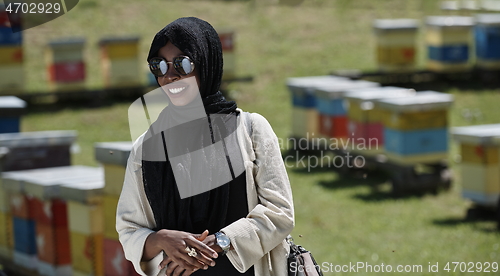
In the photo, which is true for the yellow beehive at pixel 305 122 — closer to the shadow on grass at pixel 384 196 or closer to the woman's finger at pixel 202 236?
the shadow on grass at pixel 384 196

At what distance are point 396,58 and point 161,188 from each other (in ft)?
32.5

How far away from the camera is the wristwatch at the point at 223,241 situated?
71.0 inches

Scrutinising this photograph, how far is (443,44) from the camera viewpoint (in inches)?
438

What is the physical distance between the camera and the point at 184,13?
15.3 meters

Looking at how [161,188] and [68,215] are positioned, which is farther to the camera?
[68,215]

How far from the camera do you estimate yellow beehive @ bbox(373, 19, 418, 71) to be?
11180 millimetres

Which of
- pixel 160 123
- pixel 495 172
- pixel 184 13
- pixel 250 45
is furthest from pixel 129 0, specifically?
pixel 160 123

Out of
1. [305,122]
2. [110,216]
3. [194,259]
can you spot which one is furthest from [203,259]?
[305,122]

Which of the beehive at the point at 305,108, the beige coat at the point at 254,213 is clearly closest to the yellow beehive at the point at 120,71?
the beehive at the point at 305,108

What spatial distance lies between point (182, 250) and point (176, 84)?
439 mm

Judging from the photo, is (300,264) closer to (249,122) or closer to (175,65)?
(249,122)

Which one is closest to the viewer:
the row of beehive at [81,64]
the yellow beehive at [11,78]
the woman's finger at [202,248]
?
the woman's finger at [202,248]

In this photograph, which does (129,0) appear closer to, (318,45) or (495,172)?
(318,45)

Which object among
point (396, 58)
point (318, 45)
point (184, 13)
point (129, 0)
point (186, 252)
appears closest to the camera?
point (186, 252)
